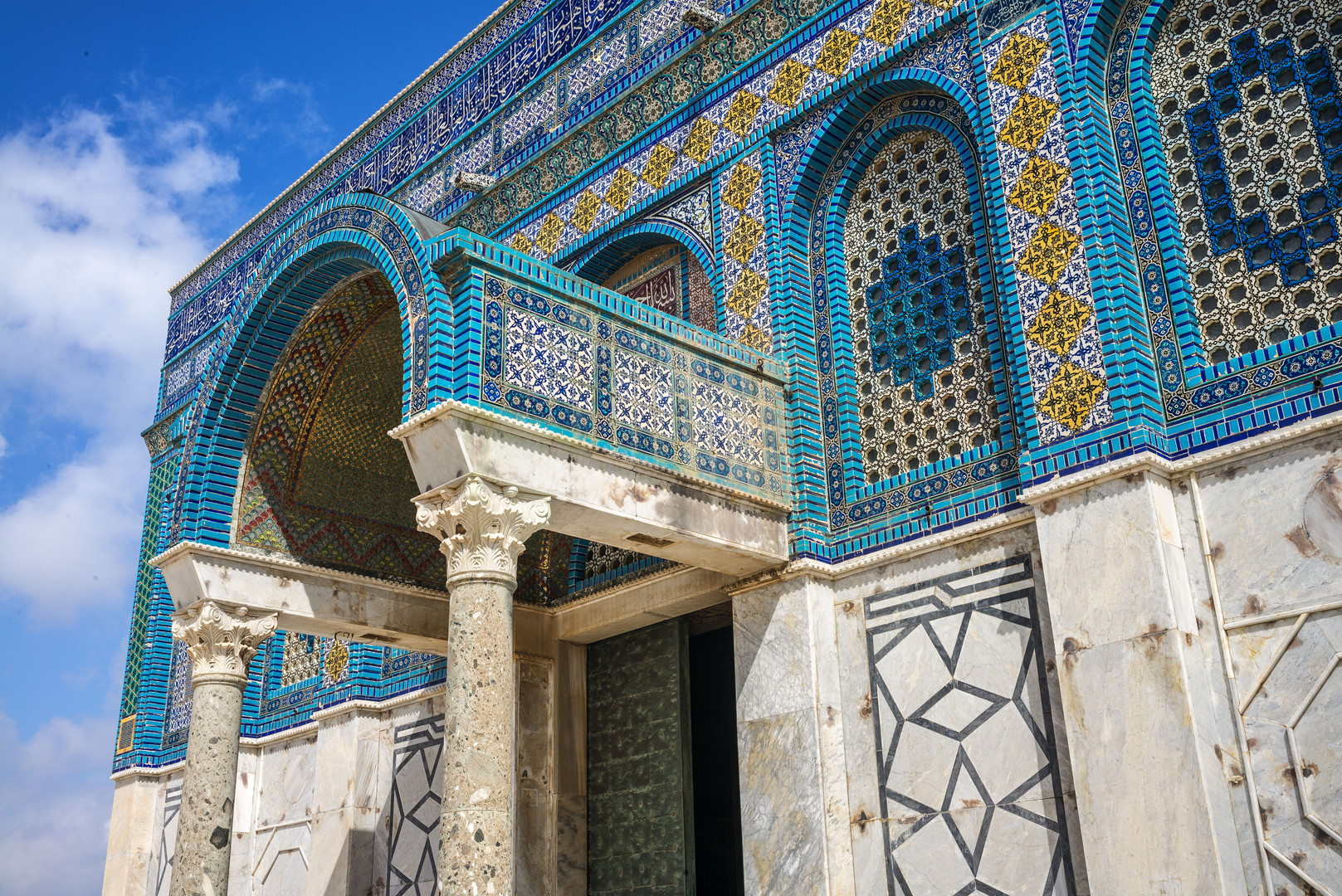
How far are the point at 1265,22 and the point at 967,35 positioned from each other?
5.38ft

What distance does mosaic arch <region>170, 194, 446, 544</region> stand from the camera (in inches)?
309

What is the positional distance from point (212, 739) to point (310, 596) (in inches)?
48.9

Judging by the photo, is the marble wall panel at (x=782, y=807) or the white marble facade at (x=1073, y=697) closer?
the white marble facade at (x=1073, y=697)

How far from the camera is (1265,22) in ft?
21.3

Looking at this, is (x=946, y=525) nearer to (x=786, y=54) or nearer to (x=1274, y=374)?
(x=1274, y=374)

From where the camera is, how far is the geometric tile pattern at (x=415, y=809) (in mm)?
9609

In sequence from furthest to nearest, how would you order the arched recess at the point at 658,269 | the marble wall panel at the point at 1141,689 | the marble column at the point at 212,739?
the arched recess at the point at 658,269 → the marble column at the point at 212,739 → the marble wall panel at the point at 1141,689

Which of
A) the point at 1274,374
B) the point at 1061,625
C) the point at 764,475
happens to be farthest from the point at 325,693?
the point at 1274,374

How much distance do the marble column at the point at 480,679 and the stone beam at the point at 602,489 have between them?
4.6 inches

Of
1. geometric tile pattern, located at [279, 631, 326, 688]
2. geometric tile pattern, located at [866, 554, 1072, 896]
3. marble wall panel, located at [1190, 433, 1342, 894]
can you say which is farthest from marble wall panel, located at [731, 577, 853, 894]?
geometric tile pattern, located at [279, 631, 326, 688]

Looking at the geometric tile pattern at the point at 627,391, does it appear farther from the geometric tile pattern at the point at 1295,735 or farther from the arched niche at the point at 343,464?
the geometric tile pattern at the point at 1295,735

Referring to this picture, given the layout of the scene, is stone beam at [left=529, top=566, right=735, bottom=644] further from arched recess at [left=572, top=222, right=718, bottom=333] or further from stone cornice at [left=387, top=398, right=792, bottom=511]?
arched recess at [left=572, top=222, right=718, bottom=333]

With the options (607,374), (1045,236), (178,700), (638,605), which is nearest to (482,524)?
(607,374)

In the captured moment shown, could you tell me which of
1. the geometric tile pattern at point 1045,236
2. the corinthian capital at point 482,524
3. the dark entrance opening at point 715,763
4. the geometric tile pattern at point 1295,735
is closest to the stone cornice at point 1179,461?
the geometric tile pattern at point 1045,236
